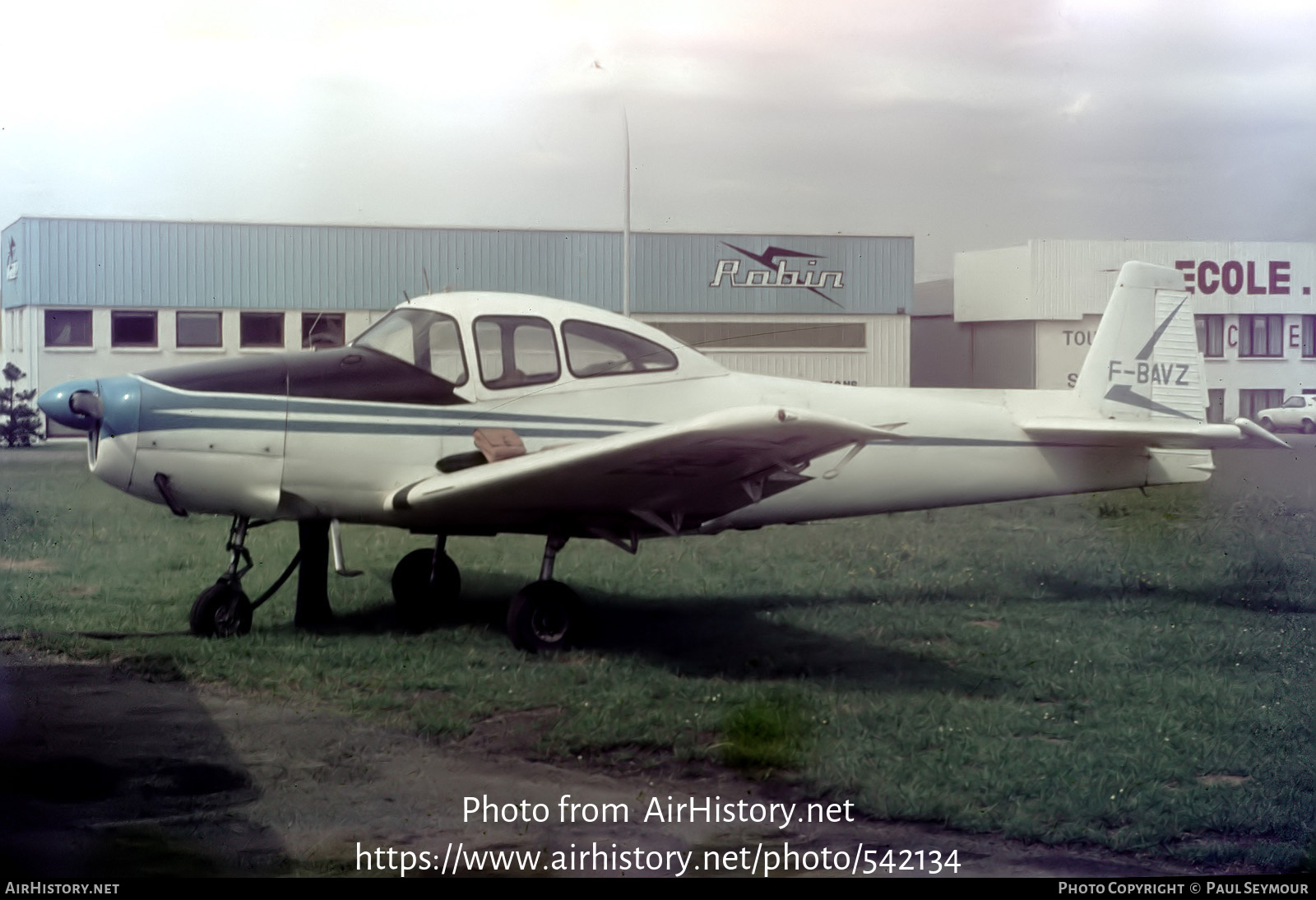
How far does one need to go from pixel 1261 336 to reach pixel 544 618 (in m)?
10.8

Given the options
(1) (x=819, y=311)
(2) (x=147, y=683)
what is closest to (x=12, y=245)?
(2) (x=147, y=683)

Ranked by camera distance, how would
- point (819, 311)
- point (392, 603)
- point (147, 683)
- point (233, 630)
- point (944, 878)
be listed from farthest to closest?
point (819, 311) → point (392, 603) → point (233, 630) → point (147, 683) → point (944, 878)

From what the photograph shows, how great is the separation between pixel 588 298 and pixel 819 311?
2516mm

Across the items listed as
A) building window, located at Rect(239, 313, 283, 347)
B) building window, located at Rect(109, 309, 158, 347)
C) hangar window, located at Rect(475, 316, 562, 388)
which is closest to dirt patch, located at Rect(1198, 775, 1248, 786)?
hangar window, located at Rect(475, 316, 562, 388)

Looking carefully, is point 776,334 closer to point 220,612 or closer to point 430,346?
point 430,346

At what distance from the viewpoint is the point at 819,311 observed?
1128 centimetres

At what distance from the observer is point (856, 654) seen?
234 inches

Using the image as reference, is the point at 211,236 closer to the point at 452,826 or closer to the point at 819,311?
the point at 819,311

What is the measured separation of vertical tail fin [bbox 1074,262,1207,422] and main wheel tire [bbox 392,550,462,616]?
4.51 metres

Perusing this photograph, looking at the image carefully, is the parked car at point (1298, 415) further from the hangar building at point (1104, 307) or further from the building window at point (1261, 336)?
the building window at point (1261, 336)

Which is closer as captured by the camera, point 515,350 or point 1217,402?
point 515,350

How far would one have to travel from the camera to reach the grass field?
13.2 ft

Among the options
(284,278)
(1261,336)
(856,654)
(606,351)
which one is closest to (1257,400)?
(1261,336)

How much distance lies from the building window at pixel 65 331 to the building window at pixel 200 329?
0.79 m
